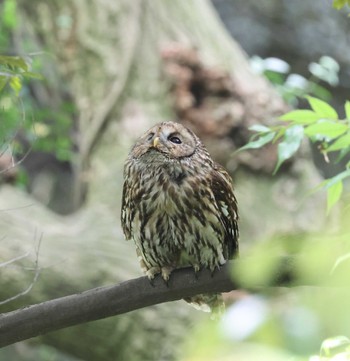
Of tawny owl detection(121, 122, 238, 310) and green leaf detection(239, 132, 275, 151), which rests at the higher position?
green leaf detection(239, 132, 275, 151)

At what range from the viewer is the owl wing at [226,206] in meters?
2.04

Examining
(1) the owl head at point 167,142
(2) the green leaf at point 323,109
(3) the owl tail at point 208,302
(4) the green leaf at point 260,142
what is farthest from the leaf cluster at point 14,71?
(3) the owl tail at point 208,302

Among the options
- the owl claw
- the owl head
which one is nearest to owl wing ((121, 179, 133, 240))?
the owl head

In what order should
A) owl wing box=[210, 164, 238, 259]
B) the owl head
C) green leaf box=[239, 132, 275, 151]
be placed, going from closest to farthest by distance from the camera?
green leaf box=[239, 132, 275, 151], the owl head, owl wing box=[210, 164, 238, 259]

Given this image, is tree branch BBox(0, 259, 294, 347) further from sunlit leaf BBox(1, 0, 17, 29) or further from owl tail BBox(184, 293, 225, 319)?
sunlit leaf BBox(1, 0, 17, 29)

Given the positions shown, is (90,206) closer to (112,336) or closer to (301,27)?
(112,336)

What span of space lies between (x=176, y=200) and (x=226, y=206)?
0.57 ft

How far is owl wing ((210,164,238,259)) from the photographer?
204 cm

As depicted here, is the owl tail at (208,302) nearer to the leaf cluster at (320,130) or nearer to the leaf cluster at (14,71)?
the leaf cluster at (320,130)

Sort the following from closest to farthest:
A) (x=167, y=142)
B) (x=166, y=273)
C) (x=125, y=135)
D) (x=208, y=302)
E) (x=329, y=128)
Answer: (x=329, y=128), (x=166, y=273), (x=167, y=142), (x=208, y=302), (x=125, y=135)

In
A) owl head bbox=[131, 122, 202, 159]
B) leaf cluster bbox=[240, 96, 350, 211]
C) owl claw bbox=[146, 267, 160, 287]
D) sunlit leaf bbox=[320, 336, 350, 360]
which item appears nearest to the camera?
sunlit leaf bbox=[320, 336, 350, 360]

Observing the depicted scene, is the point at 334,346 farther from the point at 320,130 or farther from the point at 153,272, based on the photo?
the point at 153,272

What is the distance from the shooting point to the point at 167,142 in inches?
76.4

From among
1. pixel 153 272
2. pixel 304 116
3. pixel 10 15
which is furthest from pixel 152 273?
pixel 10 15
